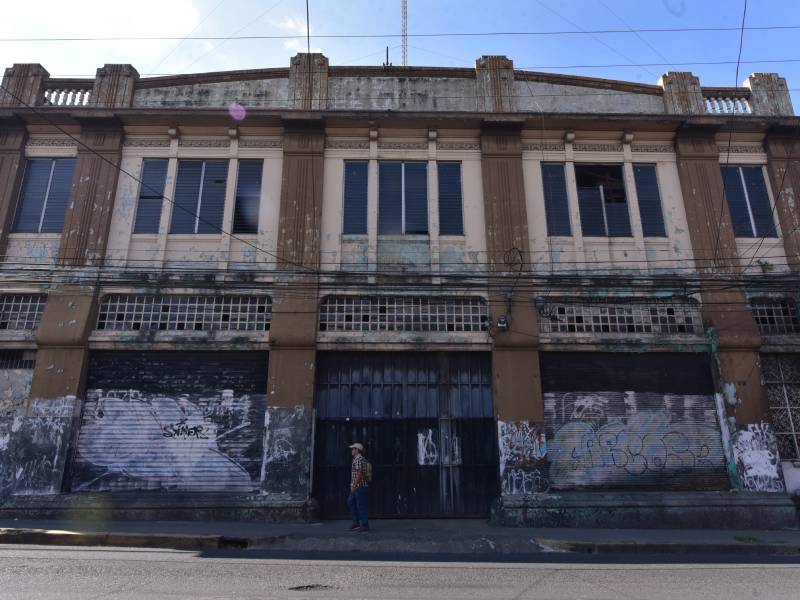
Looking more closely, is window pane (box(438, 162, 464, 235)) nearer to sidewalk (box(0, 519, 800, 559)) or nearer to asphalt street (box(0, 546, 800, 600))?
sidewalk (box(0, 519, 800, 559))

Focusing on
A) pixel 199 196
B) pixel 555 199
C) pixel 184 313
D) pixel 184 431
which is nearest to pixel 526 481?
pixel 555 199

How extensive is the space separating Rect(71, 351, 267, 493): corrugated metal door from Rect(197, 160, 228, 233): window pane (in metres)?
2.91

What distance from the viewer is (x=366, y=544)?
8.28 m

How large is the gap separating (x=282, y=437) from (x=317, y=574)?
4.43 m

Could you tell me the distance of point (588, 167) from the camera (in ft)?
41.7

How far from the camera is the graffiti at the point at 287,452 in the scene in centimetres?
1030

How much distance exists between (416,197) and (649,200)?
541 centimetres

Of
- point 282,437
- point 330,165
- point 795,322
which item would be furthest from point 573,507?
point 330,165

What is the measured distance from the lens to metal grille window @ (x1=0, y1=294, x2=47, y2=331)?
11281mm

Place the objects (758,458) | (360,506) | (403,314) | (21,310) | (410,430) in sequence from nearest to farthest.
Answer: (360,506) < (758,458) < (410,430) < (21,310) < (403,314)

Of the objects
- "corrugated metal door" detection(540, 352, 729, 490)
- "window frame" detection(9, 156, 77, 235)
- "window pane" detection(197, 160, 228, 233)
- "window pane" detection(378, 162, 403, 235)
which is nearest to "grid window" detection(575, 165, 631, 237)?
"corrugated metal door" detection(540, 352, 729, 490)

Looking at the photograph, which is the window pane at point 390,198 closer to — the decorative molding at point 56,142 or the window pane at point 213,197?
the window pane at point 213,197

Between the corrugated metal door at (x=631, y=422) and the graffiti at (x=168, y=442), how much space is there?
239 inches

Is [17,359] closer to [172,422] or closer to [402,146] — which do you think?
[172,422]
